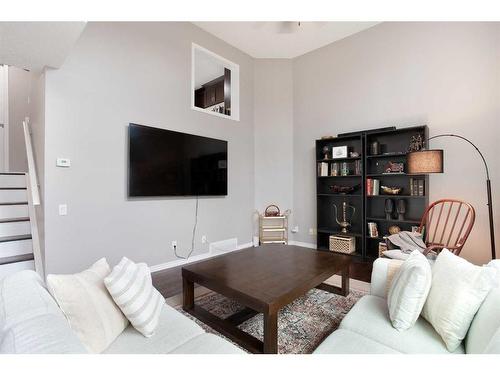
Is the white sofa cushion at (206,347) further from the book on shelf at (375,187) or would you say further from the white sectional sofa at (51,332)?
the book on shelf at (375,187)

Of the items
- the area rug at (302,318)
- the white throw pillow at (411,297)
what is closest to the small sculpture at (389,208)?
the area rug at (302,318)

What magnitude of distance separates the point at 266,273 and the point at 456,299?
1.16 m

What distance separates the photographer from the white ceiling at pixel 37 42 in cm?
173

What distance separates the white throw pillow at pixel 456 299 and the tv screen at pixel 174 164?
9.62 ft

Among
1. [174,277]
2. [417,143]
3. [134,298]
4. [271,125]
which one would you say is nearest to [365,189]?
[417,143]

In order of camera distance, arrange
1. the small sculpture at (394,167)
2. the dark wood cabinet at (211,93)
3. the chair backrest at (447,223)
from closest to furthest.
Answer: the chair backrest at (447,223) < the small sculpture at (394,167) < the dark wood cabinet at (211,93)

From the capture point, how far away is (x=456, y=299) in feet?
→ 3.71

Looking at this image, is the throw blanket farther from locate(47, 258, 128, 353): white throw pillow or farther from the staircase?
the staircase

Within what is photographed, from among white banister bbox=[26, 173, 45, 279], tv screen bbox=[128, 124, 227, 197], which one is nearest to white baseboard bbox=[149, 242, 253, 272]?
tv screen bbox=[128, 124, 227, 197]

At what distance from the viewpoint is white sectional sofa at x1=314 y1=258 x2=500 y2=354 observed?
1.03 meters

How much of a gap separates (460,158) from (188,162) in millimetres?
3516
